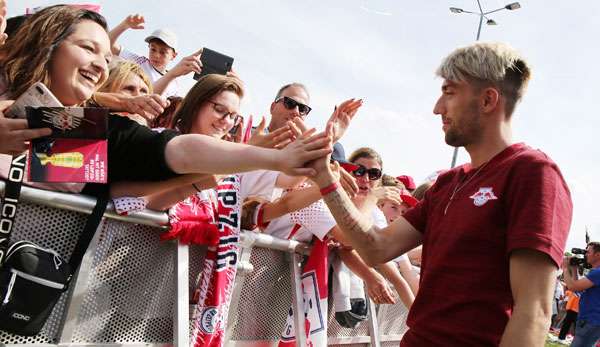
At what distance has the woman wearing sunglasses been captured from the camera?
397cm

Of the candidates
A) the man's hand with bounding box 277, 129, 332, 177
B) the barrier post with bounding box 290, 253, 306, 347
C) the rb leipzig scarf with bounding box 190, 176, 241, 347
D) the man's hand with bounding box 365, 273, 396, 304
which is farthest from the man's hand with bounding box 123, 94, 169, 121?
the man's hand with bounding box 365, 273, 396, 304

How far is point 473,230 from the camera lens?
7.06 ft

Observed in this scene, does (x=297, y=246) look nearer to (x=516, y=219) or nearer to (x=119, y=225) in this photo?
(x=119, y=225)

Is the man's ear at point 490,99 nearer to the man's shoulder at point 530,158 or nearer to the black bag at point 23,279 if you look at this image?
the man's shoulder at point 530,158

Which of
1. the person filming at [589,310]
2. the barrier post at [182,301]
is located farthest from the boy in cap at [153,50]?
the person filming at [589,310]

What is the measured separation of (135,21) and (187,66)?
2.54 feet

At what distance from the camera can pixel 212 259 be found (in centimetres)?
296

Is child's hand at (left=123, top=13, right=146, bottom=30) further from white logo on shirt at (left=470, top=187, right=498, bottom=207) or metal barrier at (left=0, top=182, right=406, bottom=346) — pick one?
white logo on shirt at (left=470, top=187, right=498, bottom=207)

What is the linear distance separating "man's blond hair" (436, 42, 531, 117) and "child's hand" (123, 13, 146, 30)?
3278mm

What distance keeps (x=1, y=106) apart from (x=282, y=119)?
2637 mm

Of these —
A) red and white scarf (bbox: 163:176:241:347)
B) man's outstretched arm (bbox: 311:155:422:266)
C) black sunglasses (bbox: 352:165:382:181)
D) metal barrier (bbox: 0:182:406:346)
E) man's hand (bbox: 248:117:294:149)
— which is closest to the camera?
metal barrier (bbox: 0:182:406:346)

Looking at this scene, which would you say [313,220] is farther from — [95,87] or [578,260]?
[578,260]

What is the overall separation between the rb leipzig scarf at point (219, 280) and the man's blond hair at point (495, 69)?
1.32 meters

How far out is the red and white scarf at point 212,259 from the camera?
2.85m
